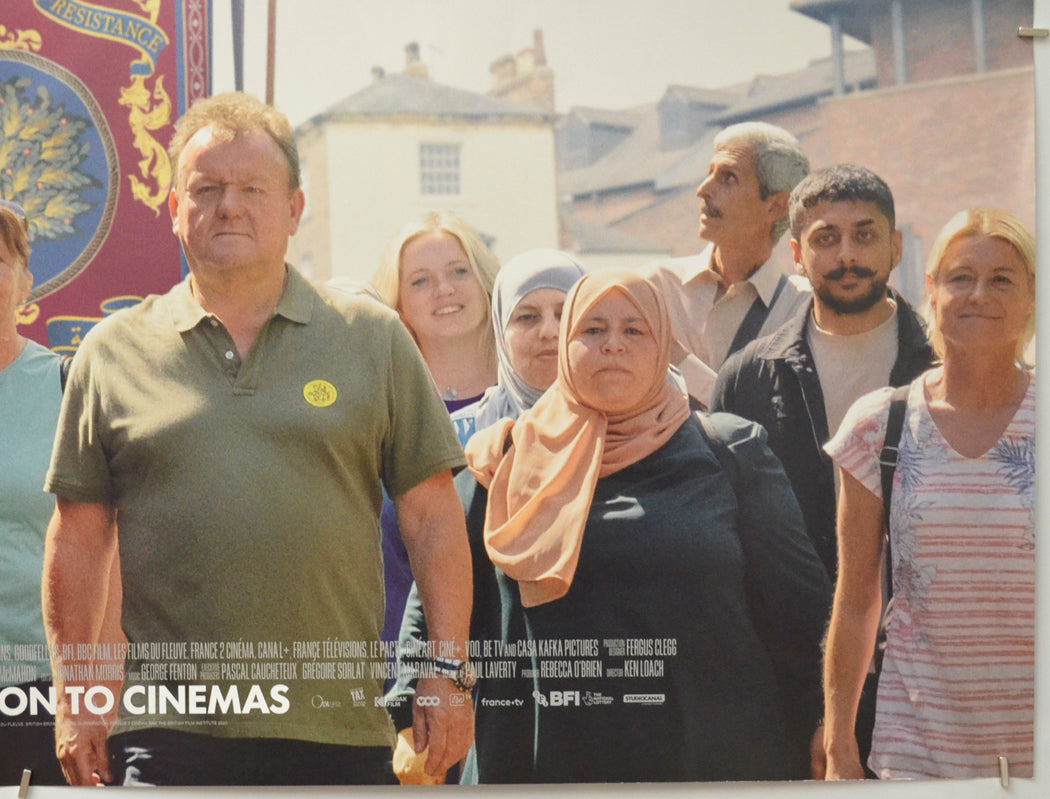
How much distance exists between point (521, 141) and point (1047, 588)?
1.81 metres

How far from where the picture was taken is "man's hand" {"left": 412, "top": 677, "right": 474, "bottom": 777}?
116 inches

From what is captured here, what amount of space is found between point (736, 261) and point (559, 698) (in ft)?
4.01

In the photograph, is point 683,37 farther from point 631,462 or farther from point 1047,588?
point 1047,588

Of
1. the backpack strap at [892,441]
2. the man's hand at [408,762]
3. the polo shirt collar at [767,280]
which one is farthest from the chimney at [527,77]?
the man's hand at [408,762]

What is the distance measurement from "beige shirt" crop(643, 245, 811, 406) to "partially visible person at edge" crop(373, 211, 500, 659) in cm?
44

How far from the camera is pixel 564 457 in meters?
2.94

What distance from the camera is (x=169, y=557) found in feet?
9.42

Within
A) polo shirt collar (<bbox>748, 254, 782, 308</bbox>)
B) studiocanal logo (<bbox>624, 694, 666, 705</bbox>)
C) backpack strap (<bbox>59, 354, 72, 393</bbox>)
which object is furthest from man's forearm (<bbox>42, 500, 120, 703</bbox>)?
polo shirt collar (<bbox>748, 254, 782, 308</bbox>)

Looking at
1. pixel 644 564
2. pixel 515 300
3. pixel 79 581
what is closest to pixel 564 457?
pixel 644 564

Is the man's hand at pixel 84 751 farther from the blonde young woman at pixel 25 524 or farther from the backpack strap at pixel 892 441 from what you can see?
the backpack strap at pixel 892 441

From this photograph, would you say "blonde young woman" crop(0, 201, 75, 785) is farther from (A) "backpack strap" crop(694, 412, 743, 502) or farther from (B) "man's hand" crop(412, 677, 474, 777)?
(A) "backpack strap" crop(694, 412, 743, 502)

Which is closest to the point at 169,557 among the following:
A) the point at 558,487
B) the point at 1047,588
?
the point at 558,487

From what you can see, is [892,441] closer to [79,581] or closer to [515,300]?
[515,300]

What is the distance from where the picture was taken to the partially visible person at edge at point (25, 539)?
3066 millimetres
